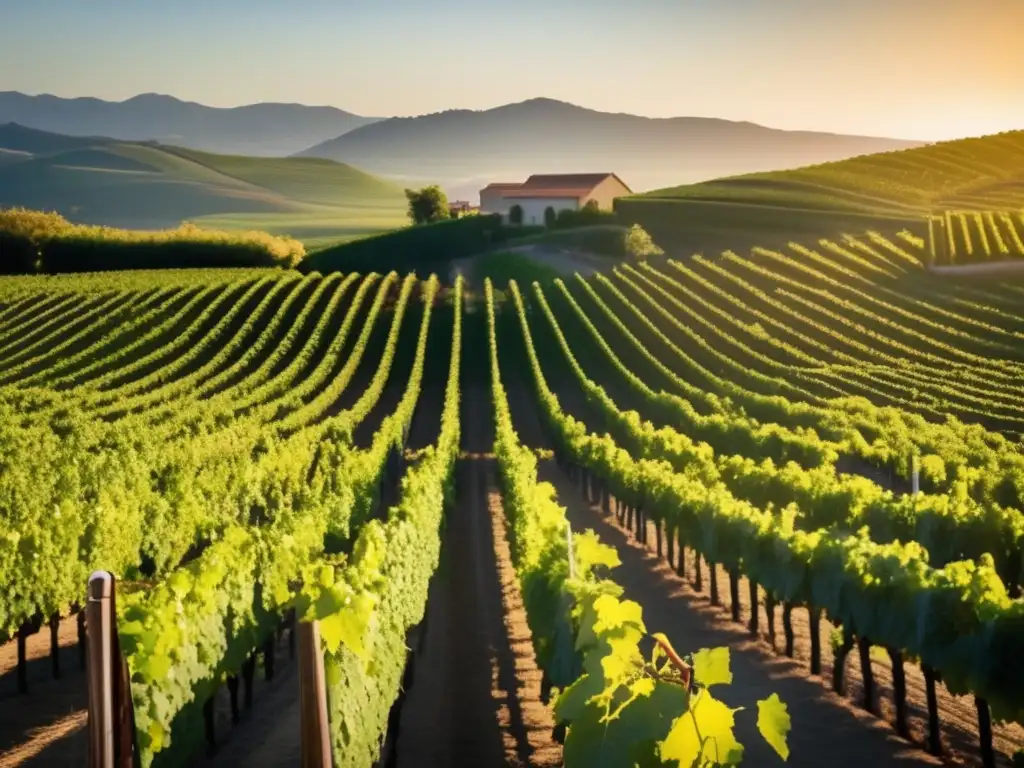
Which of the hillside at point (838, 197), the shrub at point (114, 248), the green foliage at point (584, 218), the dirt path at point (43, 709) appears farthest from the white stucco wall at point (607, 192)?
the dirt path at point (43, 709)

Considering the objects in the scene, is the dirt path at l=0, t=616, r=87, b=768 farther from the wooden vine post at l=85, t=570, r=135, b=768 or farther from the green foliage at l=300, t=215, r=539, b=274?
the green foliage at l=300, t=215, r=539, b=274

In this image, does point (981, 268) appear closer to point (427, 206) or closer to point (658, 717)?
point (427, 206)

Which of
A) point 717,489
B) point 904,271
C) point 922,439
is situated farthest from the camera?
point 904,271

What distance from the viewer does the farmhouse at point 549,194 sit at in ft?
427

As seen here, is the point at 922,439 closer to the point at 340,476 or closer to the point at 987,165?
the point at 340,476

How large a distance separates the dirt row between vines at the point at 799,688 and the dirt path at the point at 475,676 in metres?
2.62

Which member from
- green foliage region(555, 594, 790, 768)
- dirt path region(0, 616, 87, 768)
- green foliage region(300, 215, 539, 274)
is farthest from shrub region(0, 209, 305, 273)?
green foliage region(555, 594, 790, 768)

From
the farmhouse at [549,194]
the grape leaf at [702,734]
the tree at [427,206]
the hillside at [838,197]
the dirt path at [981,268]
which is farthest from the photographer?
the farmhouse at [549,194]

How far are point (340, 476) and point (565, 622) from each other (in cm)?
1799

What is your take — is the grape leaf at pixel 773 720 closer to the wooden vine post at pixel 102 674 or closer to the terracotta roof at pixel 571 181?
the wooden vine post at pixel 102 674

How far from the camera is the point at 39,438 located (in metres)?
39.7

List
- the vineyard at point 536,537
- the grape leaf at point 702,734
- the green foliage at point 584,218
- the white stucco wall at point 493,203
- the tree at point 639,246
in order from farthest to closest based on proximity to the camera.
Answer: the white stucco wall at point 493,203, the green foliage at point 584,218, the tree at point 639,246, the vineyard at point 536,537, the grape leaf at point 702,734

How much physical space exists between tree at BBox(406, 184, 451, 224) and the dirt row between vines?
311 ft

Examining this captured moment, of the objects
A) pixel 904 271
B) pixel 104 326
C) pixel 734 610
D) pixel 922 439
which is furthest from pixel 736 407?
pixel 104 326
